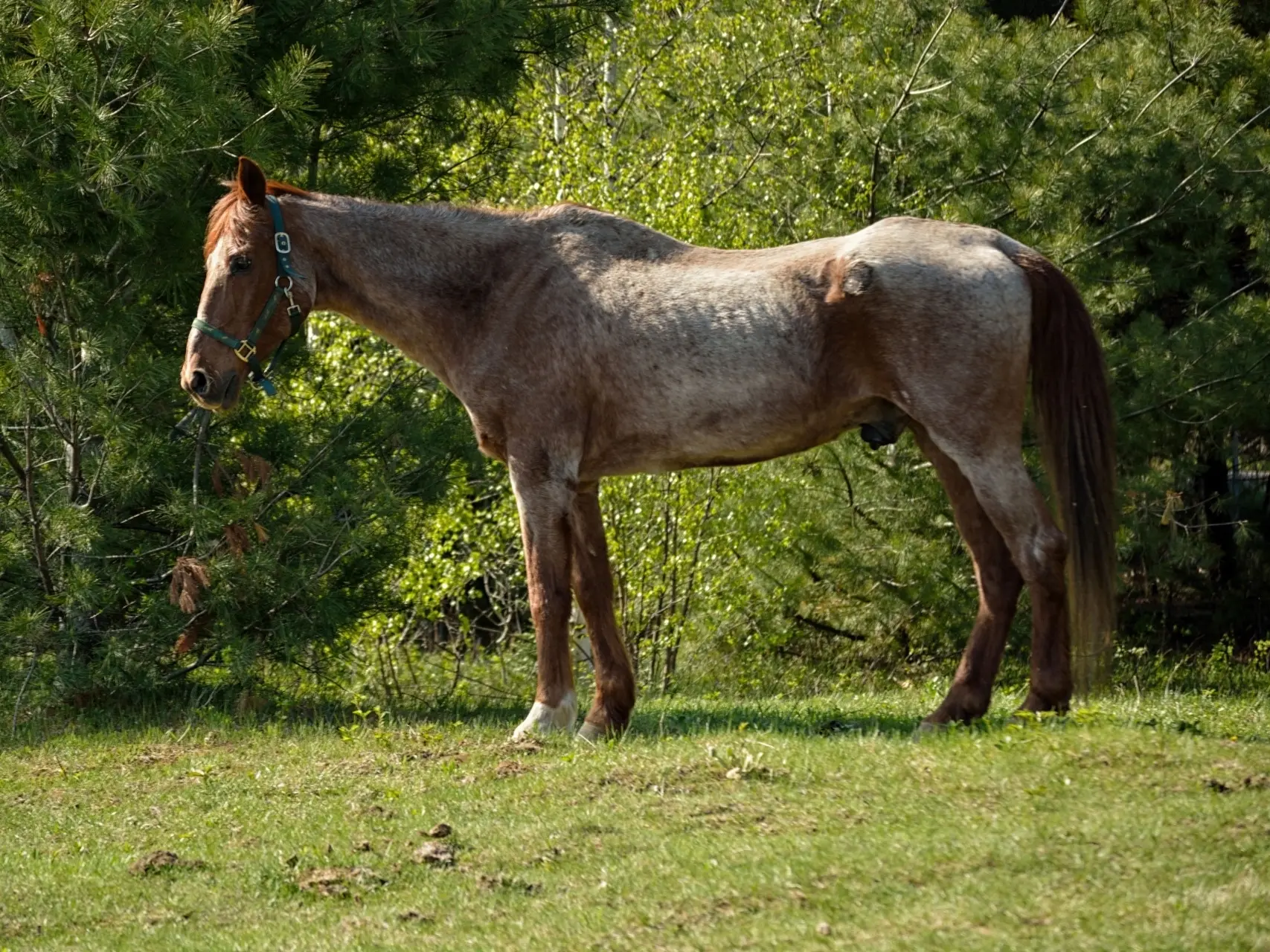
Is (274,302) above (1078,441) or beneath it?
above

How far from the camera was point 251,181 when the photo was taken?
816 cm

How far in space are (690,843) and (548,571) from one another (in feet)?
8.16

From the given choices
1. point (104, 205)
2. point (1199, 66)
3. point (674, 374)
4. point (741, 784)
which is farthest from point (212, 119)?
point (1199, 66)

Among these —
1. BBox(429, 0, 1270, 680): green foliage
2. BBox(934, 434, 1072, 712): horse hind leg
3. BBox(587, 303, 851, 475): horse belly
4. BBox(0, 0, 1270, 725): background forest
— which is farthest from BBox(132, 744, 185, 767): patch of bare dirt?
BBox(429, 0, 1270, 680): green foliage

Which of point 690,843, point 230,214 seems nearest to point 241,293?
point 230,214

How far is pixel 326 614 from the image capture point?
34.4ft

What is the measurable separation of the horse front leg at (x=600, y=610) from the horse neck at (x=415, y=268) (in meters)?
1.02

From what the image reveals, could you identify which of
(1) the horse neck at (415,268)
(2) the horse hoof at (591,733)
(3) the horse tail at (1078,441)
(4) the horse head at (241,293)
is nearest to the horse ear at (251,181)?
(4) the horse head at (241,293)

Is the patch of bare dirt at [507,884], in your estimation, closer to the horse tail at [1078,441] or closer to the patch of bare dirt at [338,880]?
the patch of bare dirt at [338,880]

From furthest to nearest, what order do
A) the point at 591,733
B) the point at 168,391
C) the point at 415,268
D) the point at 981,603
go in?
1. the point at 168,391
2. the point at 415,268
3. the point at 591,733
4. the point at 981,603

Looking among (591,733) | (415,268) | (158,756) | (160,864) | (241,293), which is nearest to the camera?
(160,864)

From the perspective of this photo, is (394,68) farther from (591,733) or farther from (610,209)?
(591,733)

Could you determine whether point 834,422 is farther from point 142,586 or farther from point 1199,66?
point 1199,66

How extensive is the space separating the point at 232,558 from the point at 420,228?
9.39 feet
